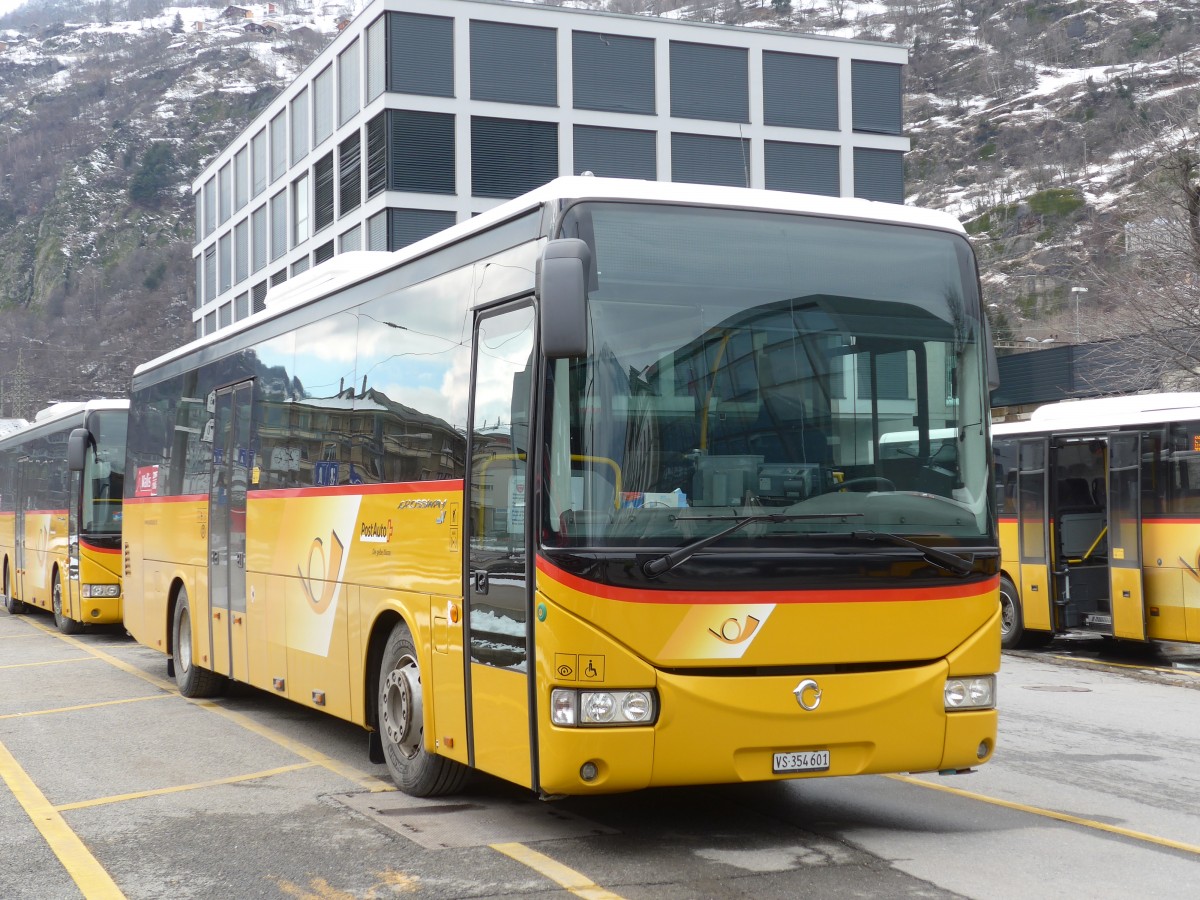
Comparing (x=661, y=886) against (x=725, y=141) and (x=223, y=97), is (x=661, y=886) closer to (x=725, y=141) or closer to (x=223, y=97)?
(x=725, y=141)

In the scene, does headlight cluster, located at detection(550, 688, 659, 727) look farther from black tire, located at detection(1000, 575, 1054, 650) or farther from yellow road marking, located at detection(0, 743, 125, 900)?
black tire, located at detection(1000, 575, 1054, 650)

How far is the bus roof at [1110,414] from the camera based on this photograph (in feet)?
51.8

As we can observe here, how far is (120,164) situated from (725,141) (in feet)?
419

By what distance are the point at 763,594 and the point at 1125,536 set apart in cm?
1095

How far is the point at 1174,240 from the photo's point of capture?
Result: 2944 cm

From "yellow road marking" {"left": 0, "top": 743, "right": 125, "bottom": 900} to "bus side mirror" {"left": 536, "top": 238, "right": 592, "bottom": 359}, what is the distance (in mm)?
3024

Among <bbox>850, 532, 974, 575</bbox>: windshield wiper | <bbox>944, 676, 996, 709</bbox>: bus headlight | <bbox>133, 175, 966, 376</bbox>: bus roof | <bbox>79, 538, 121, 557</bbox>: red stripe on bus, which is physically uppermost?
<bbox>133, 175, 966, 376</bbox>: bus roof

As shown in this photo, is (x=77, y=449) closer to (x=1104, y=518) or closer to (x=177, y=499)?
(x=177, y=499)

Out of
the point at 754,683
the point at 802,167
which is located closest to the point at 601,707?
the point at 754,683

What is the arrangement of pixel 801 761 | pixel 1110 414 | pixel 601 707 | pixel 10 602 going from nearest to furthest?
pixel 601 707 → pixel 801 761 → pixel 1110 414 → pixel 10 602

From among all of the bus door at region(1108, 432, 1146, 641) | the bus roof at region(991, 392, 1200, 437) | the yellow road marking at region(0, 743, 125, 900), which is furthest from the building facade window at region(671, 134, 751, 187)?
the yellow road marking at region(0, 743, 125, 900)

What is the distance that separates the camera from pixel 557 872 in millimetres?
6410

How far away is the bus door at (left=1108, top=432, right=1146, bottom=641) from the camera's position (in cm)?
1605

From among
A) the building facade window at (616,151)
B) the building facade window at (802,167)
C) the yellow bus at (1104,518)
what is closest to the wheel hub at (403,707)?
the yellow bus at (1104,518)
